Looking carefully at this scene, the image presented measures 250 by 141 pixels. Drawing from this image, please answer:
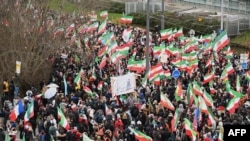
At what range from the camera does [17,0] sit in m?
29.5

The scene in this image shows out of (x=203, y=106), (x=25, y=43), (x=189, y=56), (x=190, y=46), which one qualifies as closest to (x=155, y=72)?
(x=203, y=106)

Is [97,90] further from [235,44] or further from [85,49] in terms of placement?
[235,44]

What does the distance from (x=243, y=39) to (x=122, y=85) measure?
1040 inches

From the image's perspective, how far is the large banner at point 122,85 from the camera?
20953 millimetres

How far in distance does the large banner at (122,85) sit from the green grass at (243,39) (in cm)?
2447

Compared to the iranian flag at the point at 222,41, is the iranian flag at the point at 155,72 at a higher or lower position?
lower

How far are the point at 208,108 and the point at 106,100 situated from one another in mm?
4351

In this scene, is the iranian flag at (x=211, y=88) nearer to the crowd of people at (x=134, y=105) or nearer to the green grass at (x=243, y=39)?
the crowd of people at (x=134, y=105)

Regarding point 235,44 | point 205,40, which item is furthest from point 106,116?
point 235,44

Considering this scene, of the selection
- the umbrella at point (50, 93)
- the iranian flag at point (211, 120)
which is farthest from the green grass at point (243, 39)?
the iranian flag at point (211, 120)

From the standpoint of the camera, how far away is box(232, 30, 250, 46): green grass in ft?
147

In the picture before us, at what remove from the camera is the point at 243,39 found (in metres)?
45.9

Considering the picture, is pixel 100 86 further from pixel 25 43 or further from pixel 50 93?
pixel 25 43

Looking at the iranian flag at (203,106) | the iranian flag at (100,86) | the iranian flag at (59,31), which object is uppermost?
the iranian flag at (59,31)
